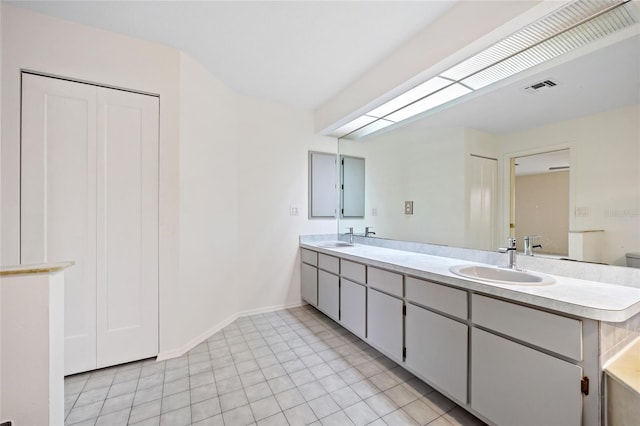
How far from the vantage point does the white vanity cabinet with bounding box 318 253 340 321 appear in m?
2.69

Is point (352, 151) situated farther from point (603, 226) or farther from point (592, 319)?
point (592, 319)

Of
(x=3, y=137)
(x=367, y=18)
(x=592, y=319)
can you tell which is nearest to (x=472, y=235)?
(x=592, y=319)

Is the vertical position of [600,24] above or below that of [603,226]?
above

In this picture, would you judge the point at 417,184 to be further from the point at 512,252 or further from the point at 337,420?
the point at 337,420

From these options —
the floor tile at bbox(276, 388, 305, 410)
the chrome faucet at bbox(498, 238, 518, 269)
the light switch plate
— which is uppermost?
the light switch plate

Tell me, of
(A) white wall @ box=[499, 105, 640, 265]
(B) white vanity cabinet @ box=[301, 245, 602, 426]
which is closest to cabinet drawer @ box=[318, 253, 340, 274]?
(B) white vanity cabinet @ box=[301, 245, 602, 426]

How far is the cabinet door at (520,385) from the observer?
3.56 feet

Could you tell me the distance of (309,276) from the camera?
A: 3.25 m

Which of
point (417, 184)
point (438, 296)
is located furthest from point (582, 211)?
point (417, 184)

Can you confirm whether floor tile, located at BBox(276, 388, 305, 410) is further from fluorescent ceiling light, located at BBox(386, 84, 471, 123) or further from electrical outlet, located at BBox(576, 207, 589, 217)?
fluorescent ceiling light, located at BBox(386, 84, 471, 123)

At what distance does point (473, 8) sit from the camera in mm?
1563

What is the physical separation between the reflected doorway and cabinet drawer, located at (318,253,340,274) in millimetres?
1554

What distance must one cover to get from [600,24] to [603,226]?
111 centimetres

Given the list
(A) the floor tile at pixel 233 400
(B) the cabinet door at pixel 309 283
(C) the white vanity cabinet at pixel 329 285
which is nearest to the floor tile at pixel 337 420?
(A) the floor tile at pixel 233 400
